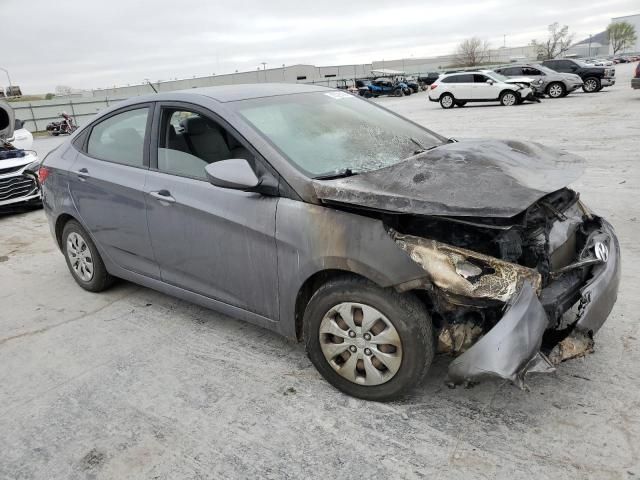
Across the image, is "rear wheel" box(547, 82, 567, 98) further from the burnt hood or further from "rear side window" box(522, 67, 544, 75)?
the burnt hood

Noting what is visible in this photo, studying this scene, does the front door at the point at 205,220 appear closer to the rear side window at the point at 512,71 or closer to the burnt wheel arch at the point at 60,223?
the burnt wheel arch at the point at 60,223

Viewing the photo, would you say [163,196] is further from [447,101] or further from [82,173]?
[447,101]

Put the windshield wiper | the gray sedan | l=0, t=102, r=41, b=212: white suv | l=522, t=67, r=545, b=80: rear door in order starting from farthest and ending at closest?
l=522, t=67, r=545, b=80: rear door < the gray sedan < l=0, t=102, r=41, b=212: white suv < the windshield wiper

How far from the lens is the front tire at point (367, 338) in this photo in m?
2.46

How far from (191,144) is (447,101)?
21.8 meters

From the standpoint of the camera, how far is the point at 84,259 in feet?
14.5

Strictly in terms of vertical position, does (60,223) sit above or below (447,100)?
above

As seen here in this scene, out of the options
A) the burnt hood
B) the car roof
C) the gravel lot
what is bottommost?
the gravel lot

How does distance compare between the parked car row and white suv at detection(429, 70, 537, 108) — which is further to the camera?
the parked car row

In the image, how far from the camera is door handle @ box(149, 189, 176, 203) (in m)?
3.34

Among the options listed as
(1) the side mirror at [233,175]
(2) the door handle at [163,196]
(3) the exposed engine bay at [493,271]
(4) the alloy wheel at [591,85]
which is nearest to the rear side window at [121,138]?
(2) the door handle at [163,196]

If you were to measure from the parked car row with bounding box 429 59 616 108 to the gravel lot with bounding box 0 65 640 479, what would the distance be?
19.5 m

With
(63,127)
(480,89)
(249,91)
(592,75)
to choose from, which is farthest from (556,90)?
(63,127)

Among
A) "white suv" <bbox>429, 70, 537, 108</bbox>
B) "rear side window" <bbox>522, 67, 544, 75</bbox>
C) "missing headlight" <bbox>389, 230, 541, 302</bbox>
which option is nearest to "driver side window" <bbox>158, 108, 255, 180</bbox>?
"missing headlight" <bbox>389, 230, 541, 302</bbox>
